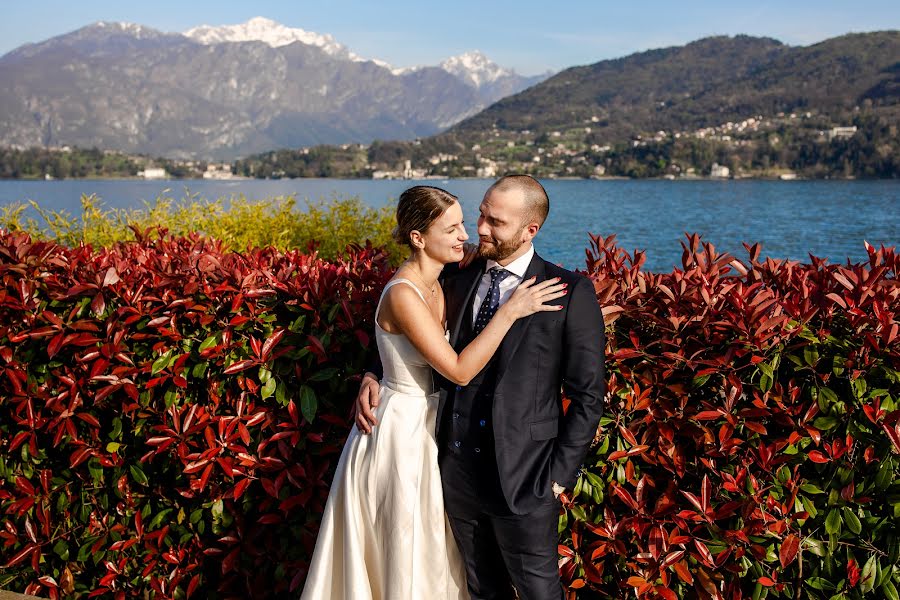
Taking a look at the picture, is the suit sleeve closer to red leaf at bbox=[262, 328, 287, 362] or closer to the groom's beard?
the groom's beard

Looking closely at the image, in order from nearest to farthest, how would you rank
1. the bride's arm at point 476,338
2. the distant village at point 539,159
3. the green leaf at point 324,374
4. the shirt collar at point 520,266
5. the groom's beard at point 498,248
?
the bride's arm at point 476,338 < the groom's beard at point 498,248 < the shirt collar at point 520,266 < the green leaf at point 324,374 < the distant village at point 539,159

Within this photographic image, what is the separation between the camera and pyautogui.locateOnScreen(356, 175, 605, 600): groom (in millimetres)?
2908

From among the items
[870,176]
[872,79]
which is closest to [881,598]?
[870,176]

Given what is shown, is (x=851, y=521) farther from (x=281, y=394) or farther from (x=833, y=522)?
(x=281, y=394)

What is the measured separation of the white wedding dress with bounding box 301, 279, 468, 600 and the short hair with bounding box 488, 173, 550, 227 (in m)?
0.64

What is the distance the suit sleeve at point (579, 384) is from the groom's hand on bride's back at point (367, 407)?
0.81m

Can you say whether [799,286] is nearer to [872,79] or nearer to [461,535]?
[461,535]

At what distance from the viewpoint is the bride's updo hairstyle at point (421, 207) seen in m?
3.04

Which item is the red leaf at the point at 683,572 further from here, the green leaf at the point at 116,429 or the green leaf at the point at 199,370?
the green leaf at the point at 116,429

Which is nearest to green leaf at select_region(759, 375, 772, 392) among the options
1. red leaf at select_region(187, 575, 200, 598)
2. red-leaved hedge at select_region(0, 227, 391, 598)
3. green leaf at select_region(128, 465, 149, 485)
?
red-leaved hedge at select_region(0, 227, 391, 598)

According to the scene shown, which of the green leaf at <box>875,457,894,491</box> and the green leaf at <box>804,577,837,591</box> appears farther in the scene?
the green leaf at <box>804,577,837,591</box>

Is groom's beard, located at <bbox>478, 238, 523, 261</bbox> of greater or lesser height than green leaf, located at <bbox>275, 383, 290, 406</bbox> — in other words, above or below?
above

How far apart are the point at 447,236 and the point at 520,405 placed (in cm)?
76

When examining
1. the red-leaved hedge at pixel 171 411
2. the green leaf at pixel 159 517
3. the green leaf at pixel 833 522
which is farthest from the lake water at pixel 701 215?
the green leaf at pixel 833 522
